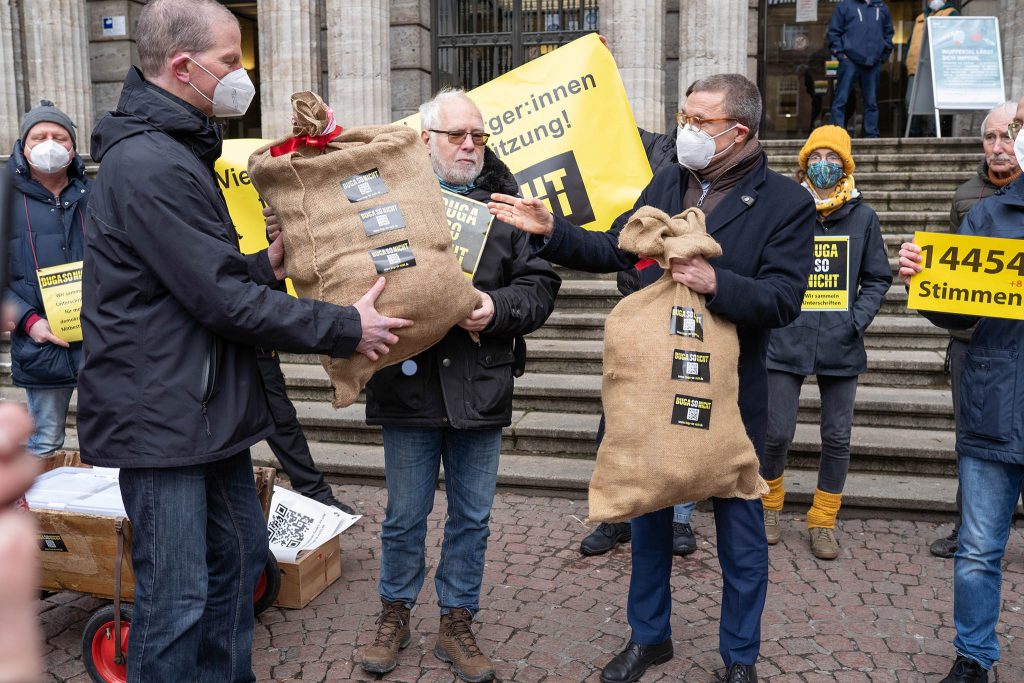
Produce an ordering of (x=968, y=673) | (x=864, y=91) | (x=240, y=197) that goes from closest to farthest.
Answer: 1. (x=968, y=673)
2. (x=240, y=197)
3. (x=864, y=91)

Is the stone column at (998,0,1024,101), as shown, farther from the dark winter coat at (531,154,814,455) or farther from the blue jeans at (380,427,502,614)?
the blue jeans at (380,427,502,614)

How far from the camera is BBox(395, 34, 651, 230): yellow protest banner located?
5.16 m

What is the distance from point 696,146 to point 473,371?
112 centimetres

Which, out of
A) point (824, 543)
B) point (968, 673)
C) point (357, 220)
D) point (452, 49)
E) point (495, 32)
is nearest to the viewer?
point (357, 220)

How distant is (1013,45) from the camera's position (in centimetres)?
990

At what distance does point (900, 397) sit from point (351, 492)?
12.3 ft

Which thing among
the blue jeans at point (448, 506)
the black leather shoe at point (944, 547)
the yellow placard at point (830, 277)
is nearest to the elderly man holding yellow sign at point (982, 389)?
the yellow placard at point (830, 277)

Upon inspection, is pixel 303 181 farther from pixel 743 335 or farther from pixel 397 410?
pixel 743 335

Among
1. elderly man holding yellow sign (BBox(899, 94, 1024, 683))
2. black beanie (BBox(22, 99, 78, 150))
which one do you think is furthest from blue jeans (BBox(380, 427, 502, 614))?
black beanie (BBox(22, 99, 78, 150))

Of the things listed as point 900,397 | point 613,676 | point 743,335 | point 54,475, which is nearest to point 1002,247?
point 743,335

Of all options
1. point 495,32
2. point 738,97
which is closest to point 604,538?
point 738,97

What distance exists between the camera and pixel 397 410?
3.28m

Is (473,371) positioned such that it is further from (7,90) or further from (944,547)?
(7,90)

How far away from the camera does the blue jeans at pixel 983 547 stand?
318 cm
